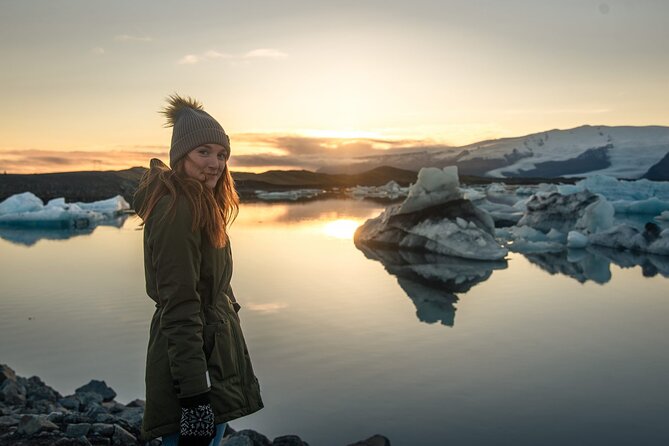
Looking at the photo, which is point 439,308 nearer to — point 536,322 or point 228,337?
point 536,322

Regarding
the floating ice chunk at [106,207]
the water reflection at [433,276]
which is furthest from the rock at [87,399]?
the floating ice chunk at [106,207]

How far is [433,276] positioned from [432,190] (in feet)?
14.4

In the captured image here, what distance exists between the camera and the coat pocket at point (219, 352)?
2.05 m

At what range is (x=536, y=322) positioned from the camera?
8070 millimetres

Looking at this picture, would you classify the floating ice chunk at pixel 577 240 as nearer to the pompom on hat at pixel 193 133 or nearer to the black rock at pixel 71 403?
the black rock at pixel 71 403

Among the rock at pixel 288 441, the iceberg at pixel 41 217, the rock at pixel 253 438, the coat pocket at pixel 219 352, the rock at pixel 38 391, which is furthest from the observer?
the iceberg at pixel 41 217

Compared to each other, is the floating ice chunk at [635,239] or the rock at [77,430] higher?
the rock at [77,430]

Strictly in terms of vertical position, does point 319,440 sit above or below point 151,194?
below

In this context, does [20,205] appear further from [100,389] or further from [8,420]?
[8,420]

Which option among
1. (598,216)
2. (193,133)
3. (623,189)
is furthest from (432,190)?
(623,189)

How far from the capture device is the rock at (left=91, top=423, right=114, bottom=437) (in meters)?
3.93

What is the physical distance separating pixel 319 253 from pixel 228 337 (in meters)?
14.2

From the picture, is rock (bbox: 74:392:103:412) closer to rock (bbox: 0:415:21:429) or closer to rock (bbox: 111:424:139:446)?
rock (bbox: 0:415:21:429)

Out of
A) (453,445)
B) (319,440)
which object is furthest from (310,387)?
(453,445)
